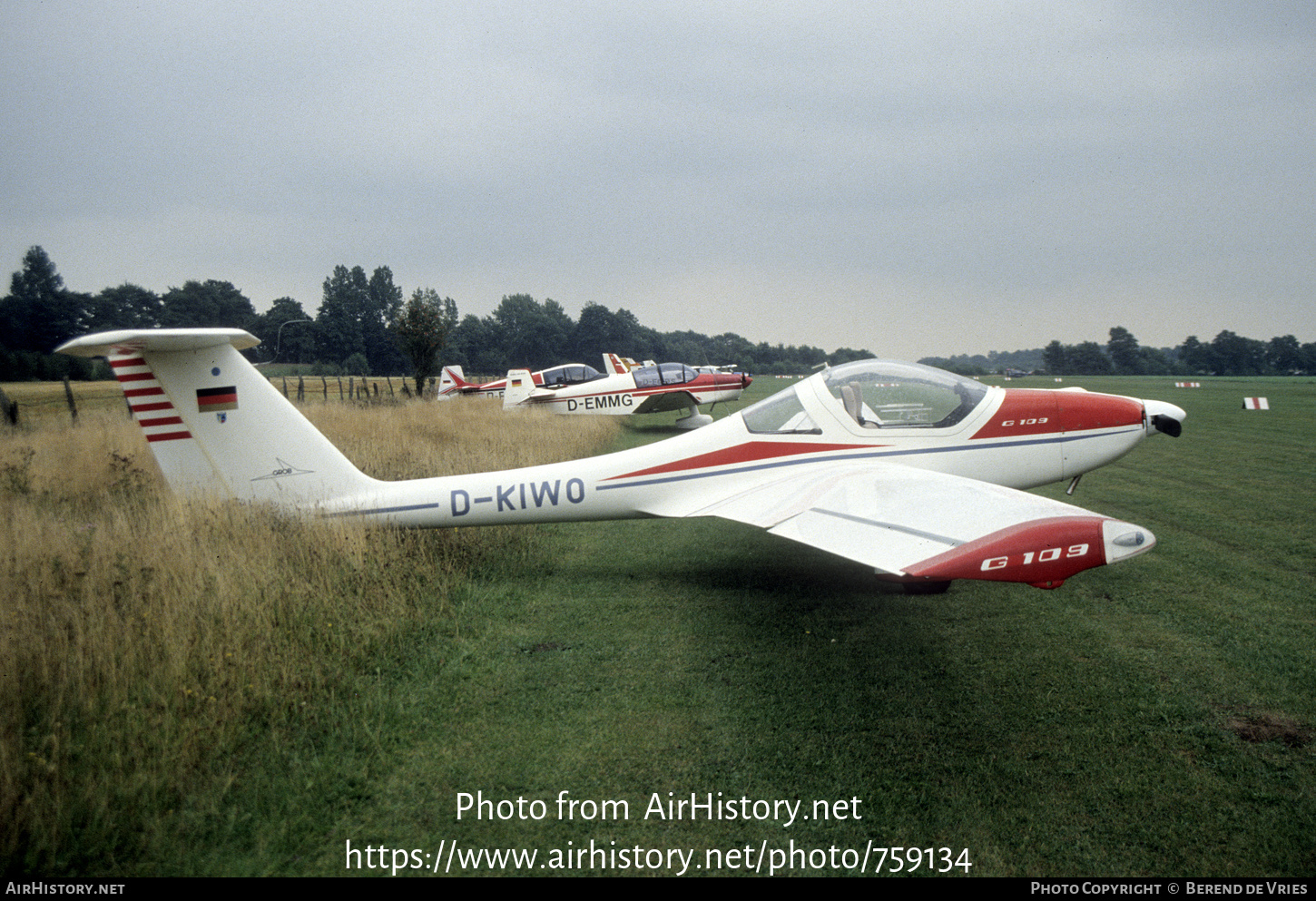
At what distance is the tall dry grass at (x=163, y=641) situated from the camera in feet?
8.20

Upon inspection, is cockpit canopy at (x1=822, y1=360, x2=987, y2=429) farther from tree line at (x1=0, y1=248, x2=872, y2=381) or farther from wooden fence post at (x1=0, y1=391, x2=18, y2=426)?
wooden fence post at (x1=0, y1=391, x2=18, y2=426)

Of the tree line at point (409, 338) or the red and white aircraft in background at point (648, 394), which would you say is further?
the red and white aircraft in background at point (648, 394)

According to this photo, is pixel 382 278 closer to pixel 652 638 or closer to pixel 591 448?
pixel 591 448

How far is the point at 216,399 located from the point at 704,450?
4.09 m

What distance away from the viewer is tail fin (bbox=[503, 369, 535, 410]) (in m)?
23.2

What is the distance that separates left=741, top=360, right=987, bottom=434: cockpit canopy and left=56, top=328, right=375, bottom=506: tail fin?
386 cm

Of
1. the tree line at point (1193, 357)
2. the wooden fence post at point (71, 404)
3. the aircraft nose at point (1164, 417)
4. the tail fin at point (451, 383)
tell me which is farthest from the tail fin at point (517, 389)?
the tree line at point (1193, 357)

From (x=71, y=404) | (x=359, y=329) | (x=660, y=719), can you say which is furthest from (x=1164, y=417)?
(x=359, y=329)

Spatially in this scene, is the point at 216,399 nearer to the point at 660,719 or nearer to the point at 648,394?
the point at 660,719

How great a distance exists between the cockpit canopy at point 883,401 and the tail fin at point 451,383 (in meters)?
26.1

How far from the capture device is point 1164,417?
5.85m

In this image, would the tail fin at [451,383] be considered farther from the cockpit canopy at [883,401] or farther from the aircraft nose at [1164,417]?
the aircraft nose at [1164,417]
